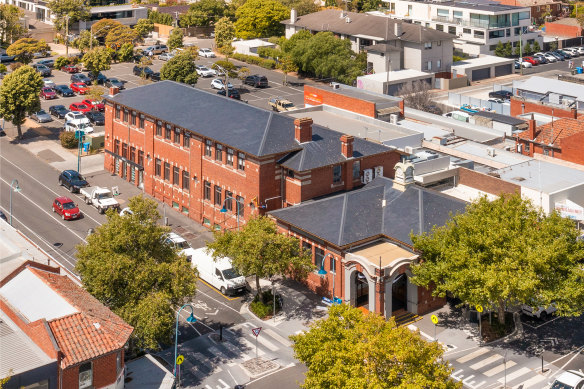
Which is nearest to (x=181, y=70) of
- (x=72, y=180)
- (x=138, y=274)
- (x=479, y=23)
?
(x=72, y=180)

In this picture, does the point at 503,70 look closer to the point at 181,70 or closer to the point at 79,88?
the point at 181,70

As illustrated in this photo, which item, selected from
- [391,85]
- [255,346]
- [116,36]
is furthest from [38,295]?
[116,36]

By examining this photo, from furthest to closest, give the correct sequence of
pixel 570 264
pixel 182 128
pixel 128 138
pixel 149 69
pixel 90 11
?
1. pixel 90 11
2. pixel 149 69
3. pixel 128 138
4. pixel 182 128
5. pixel 570 264

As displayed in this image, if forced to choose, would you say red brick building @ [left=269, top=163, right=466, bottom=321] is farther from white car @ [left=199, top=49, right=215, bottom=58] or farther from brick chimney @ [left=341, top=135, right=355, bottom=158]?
white car @ [left=199, top=49, right=215, bottom=58]

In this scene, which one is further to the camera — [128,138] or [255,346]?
[128,138]

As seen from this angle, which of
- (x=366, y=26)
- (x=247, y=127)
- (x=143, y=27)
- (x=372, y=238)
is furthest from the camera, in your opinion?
(x=143, y=27)

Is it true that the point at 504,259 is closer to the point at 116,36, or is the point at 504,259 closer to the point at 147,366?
the point at 147,366

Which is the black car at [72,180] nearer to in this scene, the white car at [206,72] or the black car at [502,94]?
the white car at [206,72]
